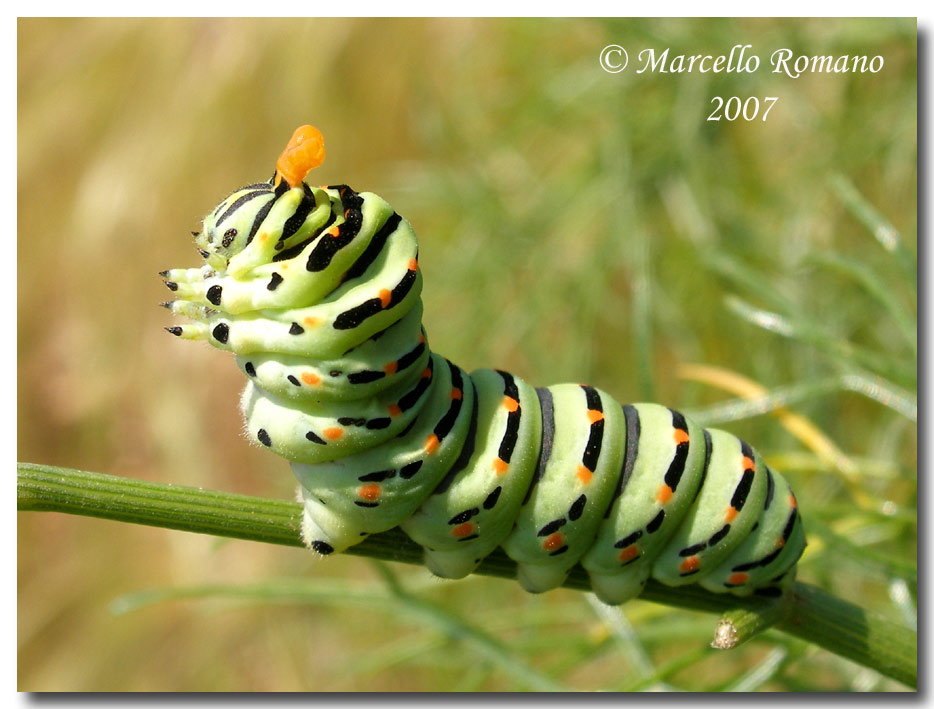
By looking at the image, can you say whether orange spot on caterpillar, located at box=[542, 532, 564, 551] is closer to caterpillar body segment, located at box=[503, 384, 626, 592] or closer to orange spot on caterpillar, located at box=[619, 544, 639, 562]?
caterpillar body segment, located at box=[503, 384, 626, 592]

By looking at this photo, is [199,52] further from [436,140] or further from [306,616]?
[306,616]

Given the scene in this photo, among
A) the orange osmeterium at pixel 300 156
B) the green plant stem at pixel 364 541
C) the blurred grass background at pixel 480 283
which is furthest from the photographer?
the blurred grass background at pixel 480 283

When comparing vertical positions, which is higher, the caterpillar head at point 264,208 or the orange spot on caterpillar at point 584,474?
the caterpillar head at point 264,208

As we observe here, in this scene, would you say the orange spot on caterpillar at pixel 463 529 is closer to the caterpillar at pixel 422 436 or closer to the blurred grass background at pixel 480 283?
the caterpillar at pixel 422 436

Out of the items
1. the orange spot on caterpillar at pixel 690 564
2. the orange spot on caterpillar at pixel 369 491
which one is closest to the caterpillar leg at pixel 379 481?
the orange spot on caterpillar at pixel 369 491

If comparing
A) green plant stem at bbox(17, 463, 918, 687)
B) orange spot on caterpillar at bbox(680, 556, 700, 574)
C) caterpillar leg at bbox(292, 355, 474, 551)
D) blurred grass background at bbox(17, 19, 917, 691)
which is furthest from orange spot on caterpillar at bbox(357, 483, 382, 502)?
blurred grass background at bbox(17, 19, 917, 691)

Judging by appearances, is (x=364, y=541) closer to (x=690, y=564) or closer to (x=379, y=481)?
(x=379, y=481)
